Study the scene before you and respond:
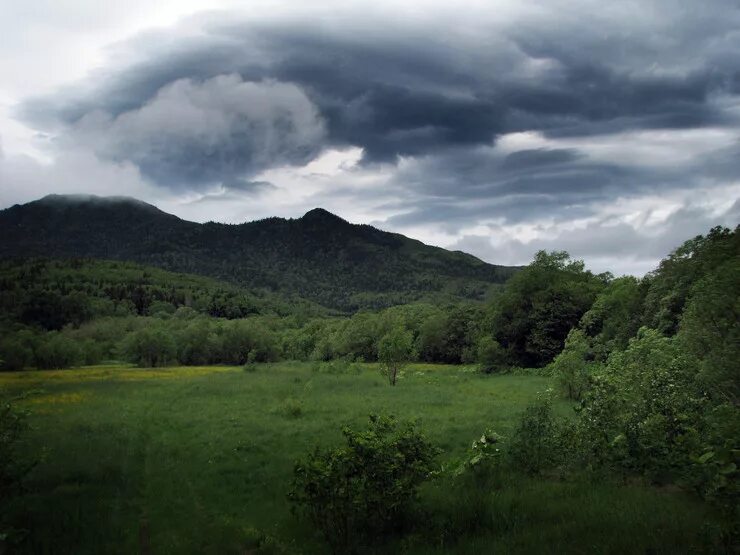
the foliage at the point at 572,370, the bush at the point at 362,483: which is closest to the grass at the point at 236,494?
the bush at the point at 362,483

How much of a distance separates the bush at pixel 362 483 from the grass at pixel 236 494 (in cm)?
71

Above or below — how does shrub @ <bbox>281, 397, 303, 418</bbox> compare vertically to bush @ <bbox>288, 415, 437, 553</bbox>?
below

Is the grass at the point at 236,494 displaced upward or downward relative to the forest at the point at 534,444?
downward

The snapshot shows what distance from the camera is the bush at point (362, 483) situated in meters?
9.79

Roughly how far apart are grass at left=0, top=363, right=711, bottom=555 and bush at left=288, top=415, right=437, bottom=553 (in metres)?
0.71

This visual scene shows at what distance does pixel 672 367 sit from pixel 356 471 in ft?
33.0

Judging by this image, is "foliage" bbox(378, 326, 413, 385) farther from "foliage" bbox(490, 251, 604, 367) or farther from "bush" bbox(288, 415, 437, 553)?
"bush" bbox(288, 415, 437, 553)

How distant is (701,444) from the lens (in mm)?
10492

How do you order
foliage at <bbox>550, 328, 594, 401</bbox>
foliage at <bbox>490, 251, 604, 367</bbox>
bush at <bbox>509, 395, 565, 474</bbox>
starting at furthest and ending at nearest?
foliage at <bbox>490, 251, 604, 367</bbox>
foliage at <bbox>550, 328, 594, 401</bbox>
bush at <bbox>509, 395, 565, 474</bbox>

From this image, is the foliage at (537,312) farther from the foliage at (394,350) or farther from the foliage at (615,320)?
the foliage at (394,350)

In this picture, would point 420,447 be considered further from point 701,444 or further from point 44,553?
point 44,553

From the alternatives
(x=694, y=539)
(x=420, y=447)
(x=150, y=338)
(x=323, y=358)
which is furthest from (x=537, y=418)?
(x=323, y=358)

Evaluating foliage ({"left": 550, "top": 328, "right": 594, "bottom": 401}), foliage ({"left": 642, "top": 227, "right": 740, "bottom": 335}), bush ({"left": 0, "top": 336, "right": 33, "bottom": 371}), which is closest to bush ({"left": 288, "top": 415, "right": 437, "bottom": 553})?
bush ({"left": 0, "top": 336, "right": 33, "bottom": 371})

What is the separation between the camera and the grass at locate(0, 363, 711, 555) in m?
9.80
